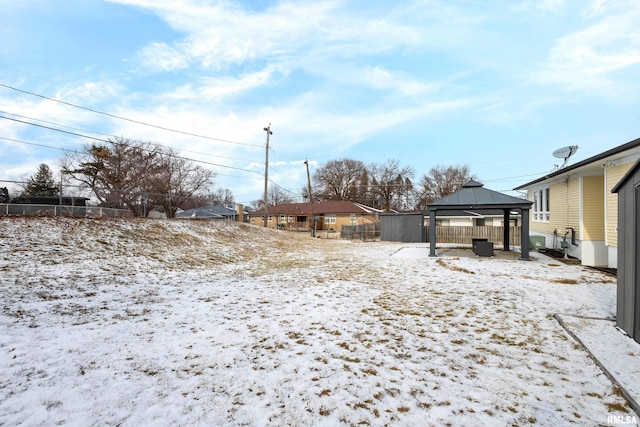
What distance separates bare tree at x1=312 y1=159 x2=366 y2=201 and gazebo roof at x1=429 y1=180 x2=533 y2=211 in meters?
38.9

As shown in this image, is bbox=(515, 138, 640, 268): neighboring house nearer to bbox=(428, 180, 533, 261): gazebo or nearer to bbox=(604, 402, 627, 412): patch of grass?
bbox=(428, 180, 533, 261): gazebo

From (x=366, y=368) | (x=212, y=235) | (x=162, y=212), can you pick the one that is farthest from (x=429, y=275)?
(x=162, y=212)

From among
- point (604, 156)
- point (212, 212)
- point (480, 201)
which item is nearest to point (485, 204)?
point (480, 201)

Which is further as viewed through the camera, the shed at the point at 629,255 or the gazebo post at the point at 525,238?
the gazebo post at the point at 525,238

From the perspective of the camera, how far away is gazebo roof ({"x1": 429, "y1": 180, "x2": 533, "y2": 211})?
516 inches

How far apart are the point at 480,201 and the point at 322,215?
32028 mm

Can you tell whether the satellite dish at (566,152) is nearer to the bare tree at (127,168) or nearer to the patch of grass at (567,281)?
the patch of grass at (567,281)

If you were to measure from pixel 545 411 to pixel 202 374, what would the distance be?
10.5 feet

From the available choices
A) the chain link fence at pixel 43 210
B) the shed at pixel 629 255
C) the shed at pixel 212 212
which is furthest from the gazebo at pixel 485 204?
the shed at pixel 212 212

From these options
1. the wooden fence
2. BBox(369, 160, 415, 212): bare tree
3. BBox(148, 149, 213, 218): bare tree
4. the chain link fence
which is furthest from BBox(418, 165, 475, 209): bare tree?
the chain link fence

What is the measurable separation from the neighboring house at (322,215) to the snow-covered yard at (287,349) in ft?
106

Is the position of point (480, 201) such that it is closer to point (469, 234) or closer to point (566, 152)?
point (566, 152)

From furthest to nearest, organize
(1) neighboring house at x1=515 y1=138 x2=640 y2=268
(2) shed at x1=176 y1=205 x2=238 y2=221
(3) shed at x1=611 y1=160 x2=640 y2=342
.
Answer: (2) shed at x1=176 y1=205 x2=238 y2=221 < (1) neighboring house at x1=515 y1=138 x2=640 y2=268 < (3) shed at x1=611 y1=160 x2=640 y2=342

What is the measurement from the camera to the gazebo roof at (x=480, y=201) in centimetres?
1311
